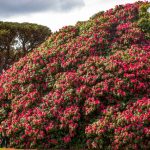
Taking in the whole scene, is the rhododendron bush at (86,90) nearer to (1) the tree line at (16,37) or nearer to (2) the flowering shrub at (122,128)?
(2) the flowering shrub at (122,128)

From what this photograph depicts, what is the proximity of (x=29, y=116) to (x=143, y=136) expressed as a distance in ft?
13.7

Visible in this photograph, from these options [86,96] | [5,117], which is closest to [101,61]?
[86,96]

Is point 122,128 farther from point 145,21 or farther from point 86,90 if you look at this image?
point 145,21

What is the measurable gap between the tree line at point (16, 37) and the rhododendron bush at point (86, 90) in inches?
528

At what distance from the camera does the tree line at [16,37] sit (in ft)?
102

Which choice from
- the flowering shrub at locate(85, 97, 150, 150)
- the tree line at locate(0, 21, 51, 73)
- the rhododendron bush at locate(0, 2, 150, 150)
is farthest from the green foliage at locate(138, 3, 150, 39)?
the tree line at locate(0, 21, 51, 73)

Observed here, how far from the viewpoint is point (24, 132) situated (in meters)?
15.2

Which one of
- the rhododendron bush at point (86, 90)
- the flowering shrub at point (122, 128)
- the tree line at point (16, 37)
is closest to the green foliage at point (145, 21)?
the rhododendron bush at point (86, 90)

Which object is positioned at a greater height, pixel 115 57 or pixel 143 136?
pixel 115 57

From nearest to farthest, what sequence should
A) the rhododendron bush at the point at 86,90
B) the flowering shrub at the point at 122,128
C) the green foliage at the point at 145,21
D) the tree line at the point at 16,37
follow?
the flowering shrub at the point at 122,128 < the rhododendron bush at the point at 86,90 < the green foliage at the point at 145,21 < the tree line at the point at 16,37

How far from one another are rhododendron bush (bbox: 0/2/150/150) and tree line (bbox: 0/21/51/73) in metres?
13.4

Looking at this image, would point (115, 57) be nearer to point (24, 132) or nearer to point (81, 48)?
point (81, 48)

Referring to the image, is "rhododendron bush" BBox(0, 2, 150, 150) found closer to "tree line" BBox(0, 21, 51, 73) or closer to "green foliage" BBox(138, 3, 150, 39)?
"green foliage" BBox(138, 3, 150, 39)

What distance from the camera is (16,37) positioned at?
31984 millimetres
